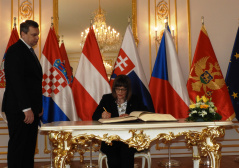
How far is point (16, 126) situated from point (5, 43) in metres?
2.74

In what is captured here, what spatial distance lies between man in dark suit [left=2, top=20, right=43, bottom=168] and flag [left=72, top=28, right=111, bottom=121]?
1659mm

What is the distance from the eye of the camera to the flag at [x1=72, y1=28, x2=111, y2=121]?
169 inches

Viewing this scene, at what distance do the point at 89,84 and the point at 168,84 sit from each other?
1166mm

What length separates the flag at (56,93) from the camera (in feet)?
13.7

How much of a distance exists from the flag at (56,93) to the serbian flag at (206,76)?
181 centimetres

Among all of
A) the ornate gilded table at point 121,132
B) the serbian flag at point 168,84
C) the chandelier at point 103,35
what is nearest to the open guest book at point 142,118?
the ornate gilded table at point 121,132

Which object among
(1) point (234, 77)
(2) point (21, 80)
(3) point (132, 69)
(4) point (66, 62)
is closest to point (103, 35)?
(4) point (66, 62)

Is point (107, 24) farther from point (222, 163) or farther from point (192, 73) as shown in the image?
point (222, 163)

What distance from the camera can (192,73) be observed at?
4465 millimetres

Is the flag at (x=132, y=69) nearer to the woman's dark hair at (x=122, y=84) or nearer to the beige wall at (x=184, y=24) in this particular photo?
the beige wall at (x=184, y=24)

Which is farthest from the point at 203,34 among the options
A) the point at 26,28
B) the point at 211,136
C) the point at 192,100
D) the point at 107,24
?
the point at 26,28

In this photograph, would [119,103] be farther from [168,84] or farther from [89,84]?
[168,84]

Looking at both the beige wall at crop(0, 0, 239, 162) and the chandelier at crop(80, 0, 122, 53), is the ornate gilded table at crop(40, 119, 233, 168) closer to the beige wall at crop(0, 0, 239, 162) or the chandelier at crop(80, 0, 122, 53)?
the beige wall at crop(0, 0, 239, 162)

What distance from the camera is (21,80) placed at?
8.14 ft
